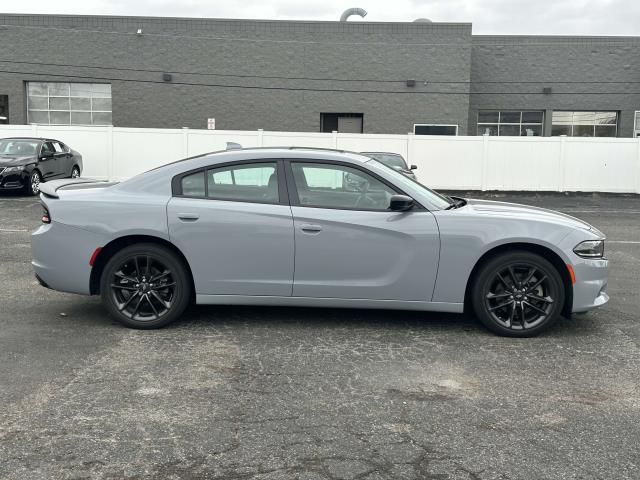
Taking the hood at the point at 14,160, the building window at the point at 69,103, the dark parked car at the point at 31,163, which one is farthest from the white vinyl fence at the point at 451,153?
the building window at the point at 69,103

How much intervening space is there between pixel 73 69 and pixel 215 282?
2563cm

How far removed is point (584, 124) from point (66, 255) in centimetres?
2944

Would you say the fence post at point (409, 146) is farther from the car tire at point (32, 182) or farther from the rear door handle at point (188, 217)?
the rear door handle at point (188, 217)

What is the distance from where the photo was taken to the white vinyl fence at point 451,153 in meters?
22.1

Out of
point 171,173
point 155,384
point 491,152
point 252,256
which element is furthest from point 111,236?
point 491,152

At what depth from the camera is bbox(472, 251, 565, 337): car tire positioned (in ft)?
18.7

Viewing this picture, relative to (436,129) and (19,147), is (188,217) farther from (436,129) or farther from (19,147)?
(436,129)

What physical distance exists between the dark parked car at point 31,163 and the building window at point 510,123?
61.0 feet

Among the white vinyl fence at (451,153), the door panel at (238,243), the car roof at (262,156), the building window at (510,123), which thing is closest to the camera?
the door panel at (238,243)

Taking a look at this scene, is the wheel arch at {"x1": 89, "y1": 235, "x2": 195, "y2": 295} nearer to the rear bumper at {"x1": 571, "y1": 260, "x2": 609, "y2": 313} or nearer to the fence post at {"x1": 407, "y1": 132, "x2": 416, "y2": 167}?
the rear bumper at {"x1": 571, "y1": 260, "x2": 609, "y2": 313}

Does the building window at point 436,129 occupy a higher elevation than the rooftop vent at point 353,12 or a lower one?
lower

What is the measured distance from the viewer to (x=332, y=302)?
5816mm

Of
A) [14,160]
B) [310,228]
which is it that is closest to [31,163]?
[14,160]

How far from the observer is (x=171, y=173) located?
5992mm
